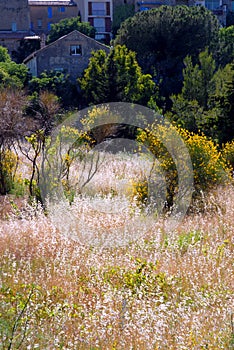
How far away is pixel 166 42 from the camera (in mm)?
36000

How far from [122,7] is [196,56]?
24.8 meters

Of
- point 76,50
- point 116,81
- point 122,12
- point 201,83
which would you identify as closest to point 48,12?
point 122,12

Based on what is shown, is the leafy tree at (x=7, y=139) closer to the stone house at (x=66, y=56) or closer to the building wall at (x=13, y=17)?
the stone house at (x=66, y=56)

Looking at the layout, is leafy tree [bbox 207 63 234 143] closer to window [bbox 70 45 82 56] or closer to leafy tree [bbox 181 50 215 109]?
leafy tree [bbox 181 50 215 109]

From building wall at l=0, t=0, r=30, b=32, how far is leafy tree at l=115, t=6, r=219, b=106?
23215 millimetres

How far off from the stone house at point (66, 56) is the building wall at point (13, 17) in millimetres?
21606

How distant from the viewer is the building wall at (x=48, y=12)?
6219 centimetres

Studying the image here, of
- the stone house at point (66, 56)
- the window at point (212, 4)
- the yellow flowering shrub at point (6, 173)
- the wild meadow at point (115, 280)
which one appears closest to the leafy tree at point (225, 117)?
the yellow flowering shrub at point (6, 173)

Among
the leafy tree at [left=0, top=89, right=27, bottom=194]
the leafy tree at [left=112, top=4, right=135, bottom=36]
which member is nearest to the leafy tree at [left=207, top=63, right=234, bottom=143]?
the leafy tree at [left=0, top=89, right=27, bottom=194]

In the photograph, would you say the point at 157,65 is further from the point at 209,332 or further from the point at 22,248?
the point at 209,332

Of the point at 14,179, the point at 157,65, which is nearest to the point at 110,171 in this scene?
the point at 14,179

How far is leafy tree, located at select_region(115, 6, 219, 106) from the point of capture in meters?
35.6

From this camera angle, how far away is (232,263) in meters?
6.98

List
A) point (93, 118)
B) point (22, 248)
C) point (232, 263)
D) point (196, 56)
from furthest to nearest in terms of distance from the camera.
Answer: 1. point (196, 56)
2. point (93, 118)
3. point (22, 248)
4. point (232, 263)
